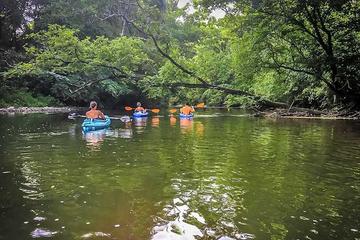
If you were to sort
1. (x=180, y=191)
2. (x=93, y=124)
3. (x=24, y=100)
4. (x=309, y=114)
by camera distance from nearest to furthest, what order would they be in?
(x=180, y=191) → (x=93, y=124) → (x=309, y=114) → (x=24, y=100)

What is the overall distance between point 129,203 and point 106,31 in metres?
39.3

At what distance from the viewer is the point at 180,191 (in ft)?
23.5

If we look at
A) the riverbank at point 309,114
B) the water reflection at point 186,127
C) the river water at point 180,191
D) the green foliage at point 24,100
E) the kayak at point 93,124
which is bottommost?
the river water at point 180,191

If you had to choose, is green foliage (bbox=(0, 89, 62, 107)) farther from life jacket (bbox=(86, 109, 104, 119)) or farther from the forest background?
life jacket (bbox=(86, 109, 104, 119))

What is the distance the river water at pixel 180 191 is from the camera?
5203 millimetres

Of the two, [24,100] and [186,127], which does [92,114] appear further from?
[24,100]

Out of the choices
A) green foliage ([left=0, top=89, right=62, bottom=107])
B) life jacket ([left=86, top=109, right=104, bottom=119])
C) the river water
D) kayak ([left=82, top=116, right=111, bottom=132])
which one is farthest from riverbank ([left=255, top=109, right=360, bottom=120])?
green foliage ([left=0, top=89, right=62, bottom=107])

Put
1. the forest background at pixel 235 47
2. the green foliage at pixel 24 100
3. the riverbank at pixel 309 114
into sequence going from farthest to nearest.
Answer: the green foliage at pixel 24 100
the riverbank at pixel 309 114
the forest background at pixel 235 47

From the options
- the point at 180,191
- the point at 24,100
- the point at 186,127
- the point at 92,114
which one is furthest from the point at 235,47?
the point at 24,100

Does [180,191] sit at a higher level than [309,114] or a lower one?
lower

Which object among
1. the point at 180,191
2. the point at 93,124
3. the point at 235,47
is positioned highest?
the point at 235,47

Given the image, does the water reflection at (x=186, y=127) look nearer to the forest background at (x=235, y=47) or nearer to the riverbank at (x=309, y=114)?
the forest background at (x=235, y=47)

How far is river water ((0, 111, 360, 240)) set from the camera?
5.20m

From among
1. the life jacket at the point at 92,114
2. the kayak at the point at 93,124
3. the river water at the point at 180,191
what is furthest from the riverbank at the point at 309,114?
the life jacket at the point at 92,114
